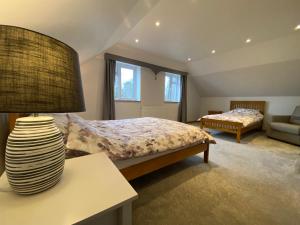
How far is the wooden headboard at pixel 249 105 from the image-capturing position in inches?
184

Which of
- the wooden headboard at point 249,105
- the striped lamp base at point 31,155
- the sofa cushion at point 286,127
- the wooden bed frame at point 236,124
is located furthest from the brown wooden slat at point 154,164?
the wooden headboard at point 249,105

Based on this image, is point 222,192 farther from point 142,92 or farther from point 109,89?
point 142,92

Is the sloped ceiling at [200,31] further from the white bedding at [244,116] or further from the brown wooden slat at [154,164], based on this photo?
the brown wooden slat at [154,164]

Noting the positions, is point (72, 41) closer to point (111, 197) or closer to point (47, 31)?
point (47, 31)

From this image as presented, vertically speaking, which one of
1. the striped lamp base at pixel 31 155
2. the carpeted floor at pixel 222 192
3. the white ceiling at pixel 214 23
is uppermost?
the white ceiling at pixel 214 23

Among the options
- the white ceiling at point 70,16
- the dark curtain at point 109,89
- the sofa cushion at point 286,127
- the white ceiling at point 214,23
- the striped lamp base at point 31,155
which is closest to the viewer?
the striped lamp base at point 31,155

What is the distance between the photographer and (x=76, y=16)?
1.34 metres

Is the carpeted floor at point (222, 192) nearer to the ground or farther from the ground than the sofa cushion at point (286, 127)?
nearer to the ground

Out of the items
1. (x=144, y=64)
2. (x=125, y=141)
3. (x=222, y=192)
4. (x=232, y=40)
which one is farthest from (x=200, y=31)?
(x=222, y=192)

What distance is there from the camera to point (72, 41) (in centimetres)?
183

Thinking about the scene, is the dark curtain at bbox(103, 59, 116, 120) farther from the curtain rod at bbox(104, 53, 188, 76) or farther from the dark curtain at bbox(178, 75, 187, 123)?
the dark curtain at bbox(178, 75, 187, 123)

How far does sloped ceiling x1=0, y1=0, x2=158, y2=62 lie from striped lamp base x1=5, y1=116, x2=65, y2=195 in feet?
3.21

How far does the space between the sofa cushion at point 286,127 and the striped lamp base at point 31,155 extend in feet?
14.1

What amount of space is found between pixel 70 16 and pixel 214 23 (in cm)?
242
